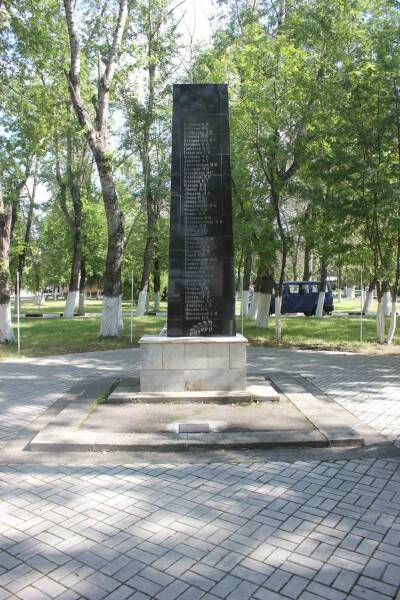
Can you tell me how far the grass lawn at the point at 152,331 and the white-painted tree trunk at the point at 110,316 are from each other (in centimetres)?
31

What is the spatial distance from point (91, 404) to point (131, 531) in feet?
11.4

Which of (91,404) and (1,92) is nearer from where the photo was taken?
(91,404)

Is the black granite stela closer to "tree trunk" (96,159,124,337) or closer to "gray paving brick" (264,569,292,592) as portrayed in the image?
"gray paving brick" (264,569,292,592)

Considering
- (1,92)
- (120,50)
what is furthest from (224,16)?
(1,92)

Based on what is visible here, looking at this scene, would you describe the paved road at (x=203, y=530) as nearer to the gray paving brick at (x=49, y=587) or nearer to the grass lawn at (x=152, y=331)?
the gray paving brick at (x=49, y=587)

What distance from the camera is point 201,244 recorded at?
736 centimetres

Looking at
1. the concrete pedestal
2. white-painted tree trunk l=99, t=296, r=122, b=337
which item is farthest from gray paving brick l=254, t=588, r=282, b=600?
white-painted tree trunk l=99, t=296, r=122, b=337

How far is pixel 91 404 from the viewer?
22.5 ft

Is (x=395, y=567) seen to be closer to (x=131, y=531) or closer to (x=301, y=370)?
(x=131, y=531)

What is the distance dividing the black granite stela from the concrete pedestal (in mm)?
432

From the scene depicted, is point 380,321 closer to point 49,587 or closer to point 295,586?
point 295,586

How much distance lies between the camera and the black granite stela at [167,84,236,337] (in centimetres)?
736

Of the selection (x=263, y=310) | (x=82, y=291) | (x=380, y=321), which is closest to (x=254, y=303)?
(x=263, y=310)

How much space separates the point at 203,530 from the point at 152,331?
45.0 ft
